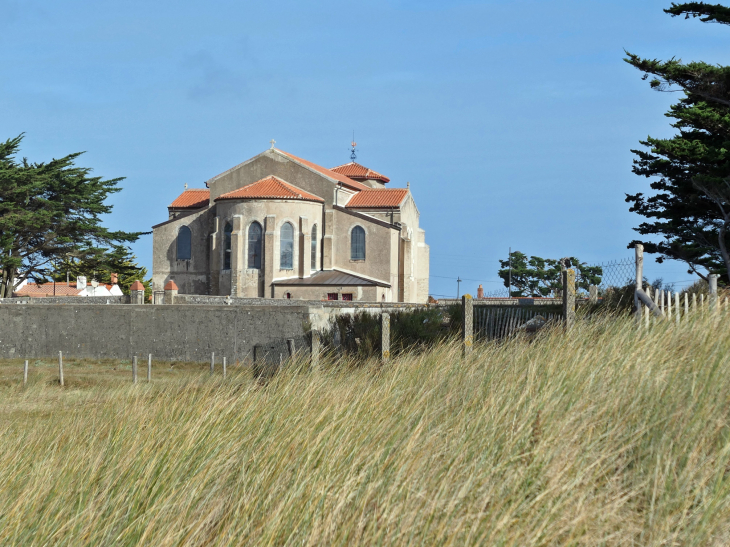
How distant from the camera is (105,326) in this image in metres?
30.3

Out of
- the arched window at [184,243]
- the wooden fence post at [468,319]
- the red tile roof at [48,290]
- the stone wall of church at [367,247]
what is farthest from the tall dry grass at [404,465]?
the red tile roof at [48,290]

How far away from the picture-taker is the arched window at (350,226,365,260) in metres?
46.6

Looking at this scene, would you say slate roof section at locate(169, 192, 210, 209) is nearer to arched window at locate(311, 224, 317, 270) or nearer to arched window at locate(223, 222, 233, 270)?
arched window at locate(223, 222, 233, 270)

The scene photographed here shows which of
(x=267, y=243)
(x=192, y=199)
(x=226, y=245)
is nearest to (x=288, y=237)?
(x=267, y=243)

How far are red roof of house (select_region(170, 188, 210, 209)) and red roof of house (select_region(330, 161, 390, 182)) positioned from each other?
437 inches

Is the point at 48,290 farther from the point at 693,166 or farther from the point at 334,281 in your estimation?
the point at 693,166

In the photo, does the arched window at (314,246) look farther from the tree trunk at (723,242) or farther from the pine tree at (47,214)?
the tree trunk at (723,242)

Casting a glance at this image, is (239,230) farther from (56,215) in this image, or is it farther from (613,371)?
(613,371)

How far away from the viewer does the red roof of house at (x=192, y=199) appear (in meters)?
50.3

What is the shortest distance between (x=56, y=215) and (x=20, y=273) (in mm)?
4354

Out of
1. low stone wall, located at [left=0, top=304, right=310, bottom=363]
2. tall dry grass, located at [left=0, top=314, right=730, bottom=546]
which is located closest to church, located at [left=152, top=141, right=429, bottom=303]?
low stone wall, located at [left=0, top=304, right=310, bottom=363]

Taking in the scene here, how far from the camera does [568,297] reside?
10.0 m

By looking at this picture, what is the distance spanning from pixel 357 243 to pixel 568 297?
121 ft

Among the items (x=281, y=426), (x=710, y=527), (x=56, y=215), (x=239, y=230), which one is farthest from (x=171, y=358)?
(x=710, y=527)
